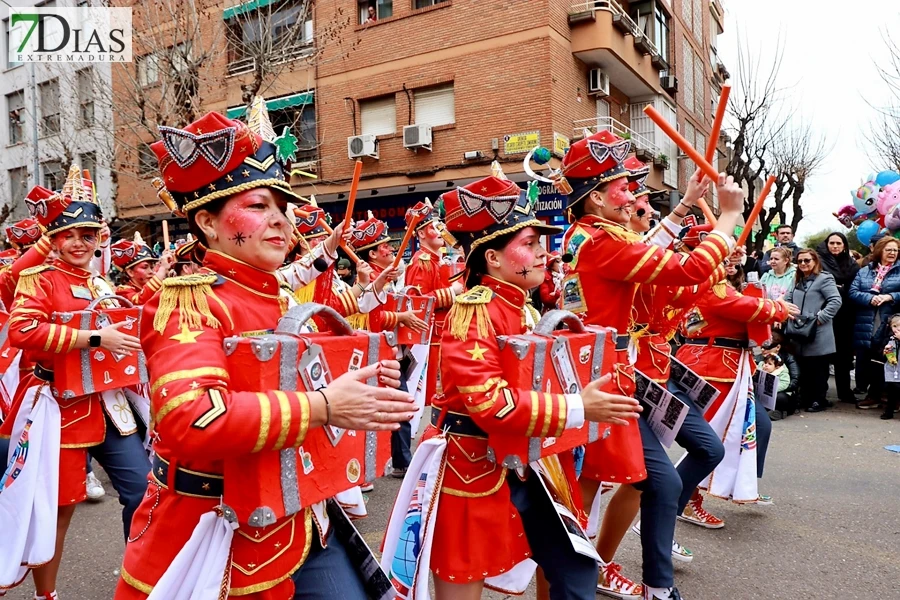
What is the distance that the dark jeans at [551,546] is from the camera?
2586mm

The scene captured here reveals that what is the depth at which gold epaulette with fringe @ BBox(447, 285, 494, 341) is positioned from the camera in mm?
2518

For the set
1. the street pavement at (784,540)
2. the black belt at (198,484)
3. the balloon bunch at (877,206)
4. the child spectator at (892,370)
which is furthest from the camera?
the balloon bunch at (877,206)

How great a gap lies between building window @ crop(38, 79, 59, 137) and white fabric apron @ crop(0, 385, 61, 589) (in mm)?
15544

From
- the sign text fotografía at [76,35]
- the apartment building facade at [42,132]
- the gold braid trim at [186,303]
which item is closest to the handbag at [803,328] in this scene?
the gold braid trim at [186,303]

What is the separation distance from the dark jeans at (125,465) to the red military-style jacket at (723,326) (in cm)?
379

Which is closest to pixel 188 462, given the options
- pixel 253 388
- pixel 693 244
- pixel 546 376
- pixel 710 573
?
pixel 253 388

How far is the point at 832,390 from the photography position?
10188 mm

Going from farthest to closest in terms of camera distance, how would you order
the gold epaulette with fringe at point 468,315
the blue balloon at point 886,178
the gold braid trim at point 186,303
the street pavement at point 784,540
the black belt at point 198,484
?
the blue balloon at point 886,178, the street pavement at point 784,540, the gold epaulette with fringe at point 468,315, the black belt at point 198,484, the gold braid trim at point 186,303

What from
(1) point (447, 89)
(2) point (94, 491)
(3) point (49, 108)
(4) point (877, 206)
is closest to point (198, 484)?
(2) point (94, 491)

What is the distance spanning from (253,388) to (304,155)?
60.1ft

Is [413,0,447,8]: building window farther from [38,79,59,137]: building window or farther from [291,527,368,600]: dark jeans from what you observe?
[291,527,368,600]: dark jeans

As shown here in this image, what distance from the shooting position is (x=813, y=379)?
8852mm

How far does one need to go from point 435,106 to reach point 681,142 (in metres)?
15.0

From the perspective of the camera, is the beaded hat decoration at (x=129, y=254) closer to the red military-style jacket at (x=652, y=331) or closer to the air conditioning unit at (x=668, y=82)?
the red military-style jacket at (x=652, y=331)
